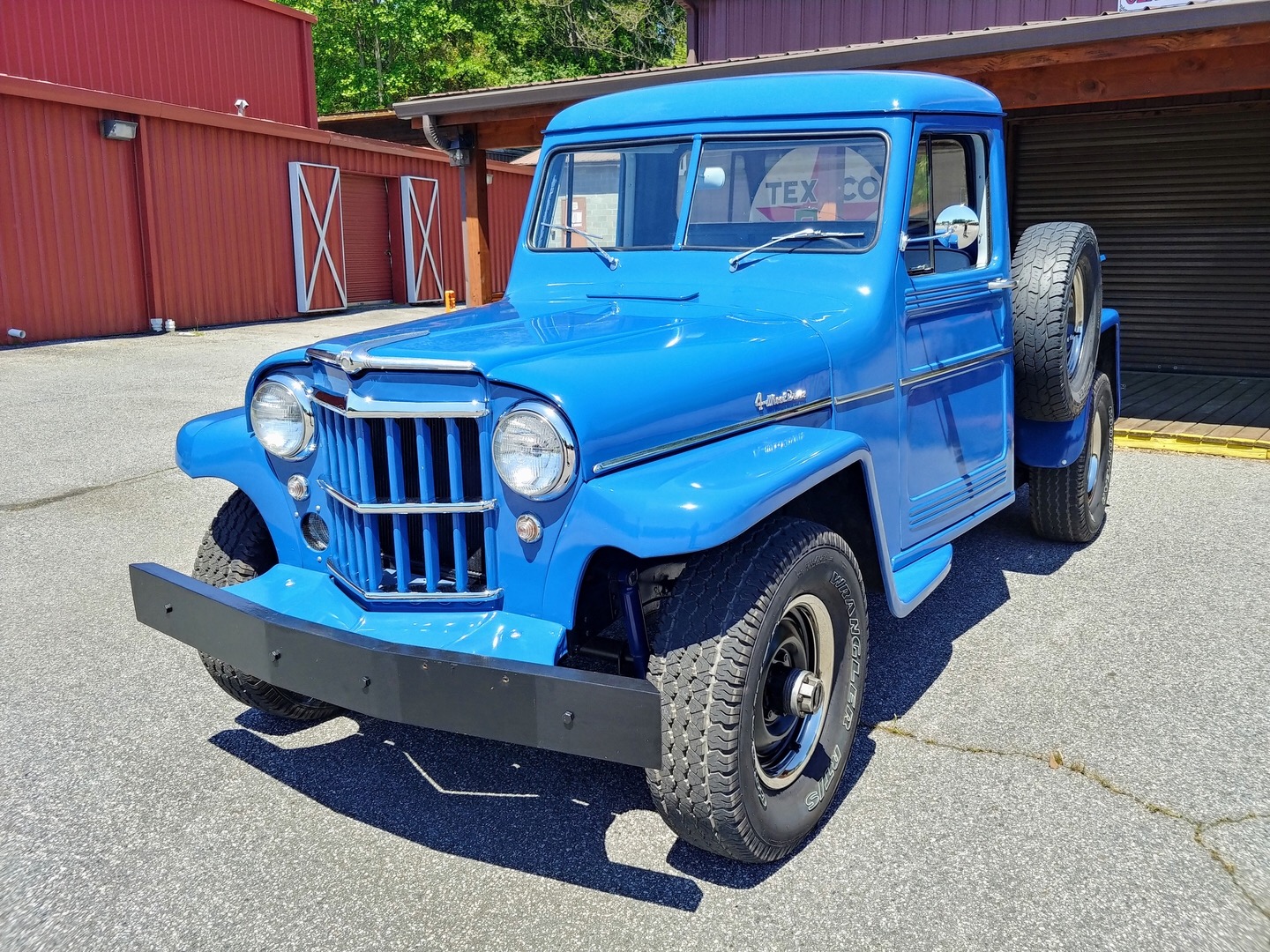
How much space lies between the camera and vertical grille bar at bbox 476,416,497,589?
2.43 metres

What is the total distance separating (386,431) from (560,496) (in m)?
0.49

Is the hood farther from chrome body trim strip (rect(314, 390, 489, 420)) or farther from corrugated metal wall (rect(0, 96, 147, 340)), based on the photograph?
corrugated metal wall (rect(0, 96, 147, 340))

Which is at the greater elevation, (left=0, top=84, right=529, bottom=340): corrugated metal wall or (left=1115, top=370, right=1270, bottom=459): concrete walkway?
(left=0, top=84, right=529, bottom=340): corrugated metal wall

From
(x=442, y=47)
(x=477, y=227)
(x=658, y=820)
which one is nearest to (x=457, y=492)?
(x=658, y=820)

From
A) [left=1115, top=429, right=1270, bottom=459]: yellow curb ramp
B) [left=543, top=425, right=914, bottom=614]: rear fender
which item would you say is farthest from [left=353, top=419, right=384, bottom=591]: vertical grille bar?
[left=1115, top=429, right=1270, bottom=459]: yellow curb ramp

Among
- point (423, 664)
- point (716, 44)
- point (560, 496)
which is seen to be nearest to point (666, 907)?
point (423, 664)

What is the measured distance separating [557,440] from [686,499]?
317mm

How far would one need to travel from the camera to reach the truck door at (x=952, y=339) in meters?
3.41

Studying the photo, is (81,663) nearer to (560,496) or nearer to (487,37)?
(560,496)

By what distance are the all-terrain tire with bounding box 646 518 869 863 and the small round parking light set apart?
0.34m

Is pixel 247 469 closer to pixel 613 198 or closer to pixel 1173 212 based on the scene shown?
pixel 613 198

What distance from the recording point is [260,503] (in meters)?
3.00

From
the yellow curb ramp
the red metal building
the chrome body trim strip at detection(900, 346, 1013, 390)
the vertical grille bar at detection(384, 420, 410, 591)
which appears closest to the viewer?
the vertical grille bar at detection(384, 420, 410, 591)

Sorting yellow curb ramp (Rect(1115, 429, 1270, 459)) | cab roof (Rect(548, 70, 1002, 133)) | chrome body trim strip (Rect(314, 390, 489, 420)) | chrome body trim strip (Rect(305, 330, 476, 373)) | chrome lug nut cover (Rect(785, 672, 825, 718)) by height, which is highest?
cab roof (Rect(548, 70, 1002, 133))
